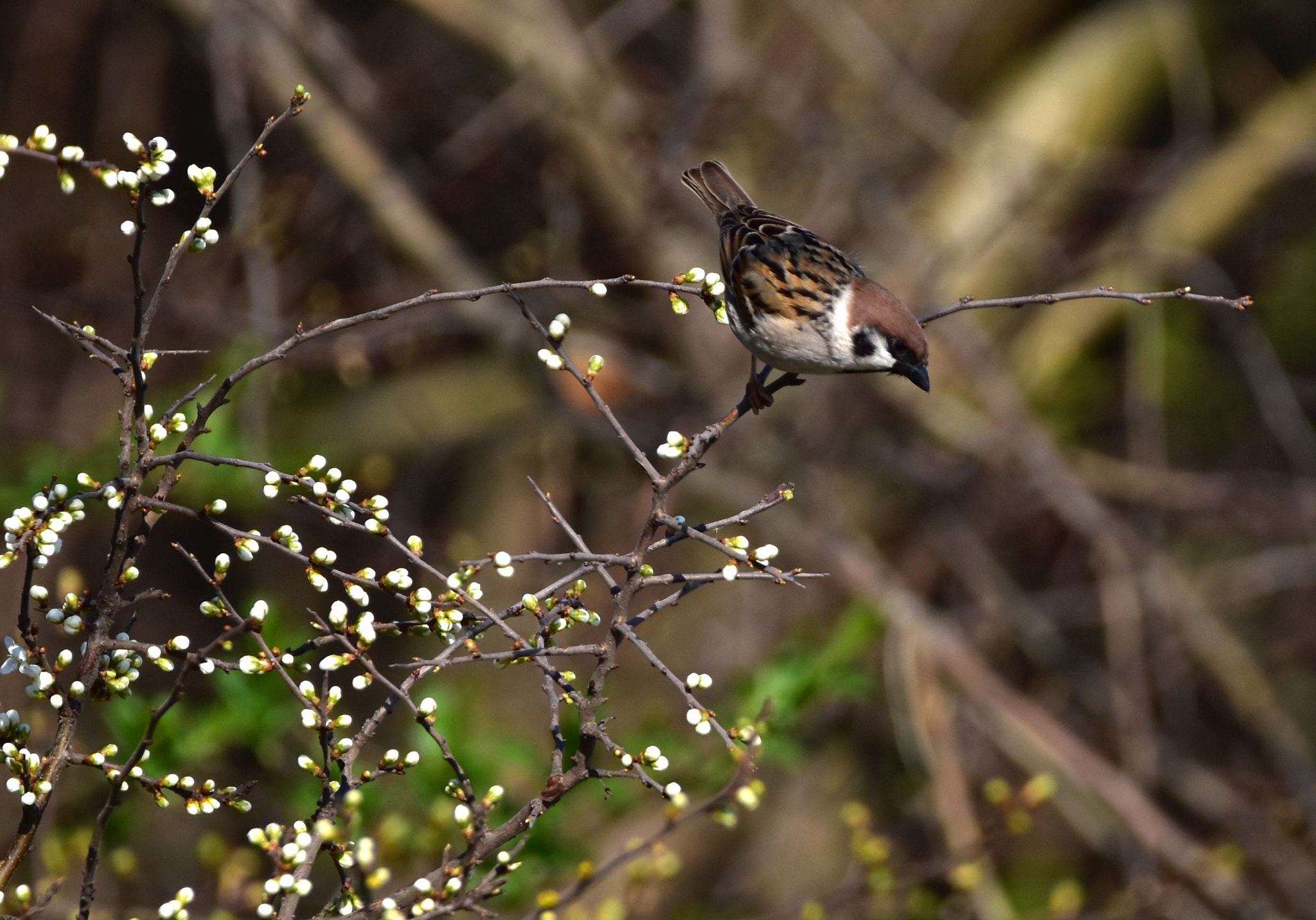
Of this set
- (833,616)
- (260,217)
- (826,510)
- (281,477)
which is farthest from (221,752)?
(833,616)

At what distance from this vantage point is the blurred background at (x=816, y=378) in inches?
211

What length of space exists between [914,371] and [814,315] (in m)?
0.34

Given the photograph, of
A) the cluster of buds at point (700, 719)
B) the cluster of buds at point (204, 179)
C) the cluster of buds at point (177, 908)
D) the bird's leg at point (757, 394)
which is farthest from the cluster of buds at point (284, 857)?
the bird's leg at point (757, 394)

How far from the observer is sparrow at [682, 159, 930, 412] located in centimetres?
321

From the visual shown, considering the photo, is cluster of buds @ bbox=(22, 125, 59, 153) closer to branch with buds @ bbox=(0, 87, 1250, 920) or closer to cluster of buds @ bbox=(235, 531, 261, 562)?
branch with buds @ bbox=(0, 87, 1250, 920)

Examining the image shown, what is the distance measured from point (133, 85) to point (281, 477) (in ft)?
19.7

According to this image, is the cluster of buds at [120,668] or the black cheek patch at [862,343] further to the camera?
the black cheek patch at [862,343]

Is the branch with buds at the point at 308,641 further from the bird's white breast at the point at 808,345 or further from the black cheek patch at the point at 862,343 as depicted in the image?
the black cheek patch at the point at 862,343

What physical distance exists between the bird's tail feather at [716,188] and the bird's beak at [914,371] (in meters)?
1.28

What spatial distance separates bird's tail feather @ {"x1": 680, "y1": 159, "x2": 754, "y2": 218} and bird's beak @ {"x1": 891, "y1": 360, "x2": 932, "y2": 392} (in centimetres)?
128

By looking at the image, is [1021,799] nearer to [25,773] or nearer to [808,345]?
[808,345]

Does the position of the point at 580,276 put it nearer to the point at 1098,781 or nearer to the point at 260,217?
the point at 260,217

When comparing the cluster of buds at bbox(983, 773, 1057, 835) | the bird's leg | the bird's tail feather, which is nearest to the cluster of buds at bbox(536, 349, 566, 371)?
the bird's leg

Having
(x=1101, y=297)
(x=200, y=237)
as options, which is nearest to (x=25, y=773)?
(x=200, y=237)
